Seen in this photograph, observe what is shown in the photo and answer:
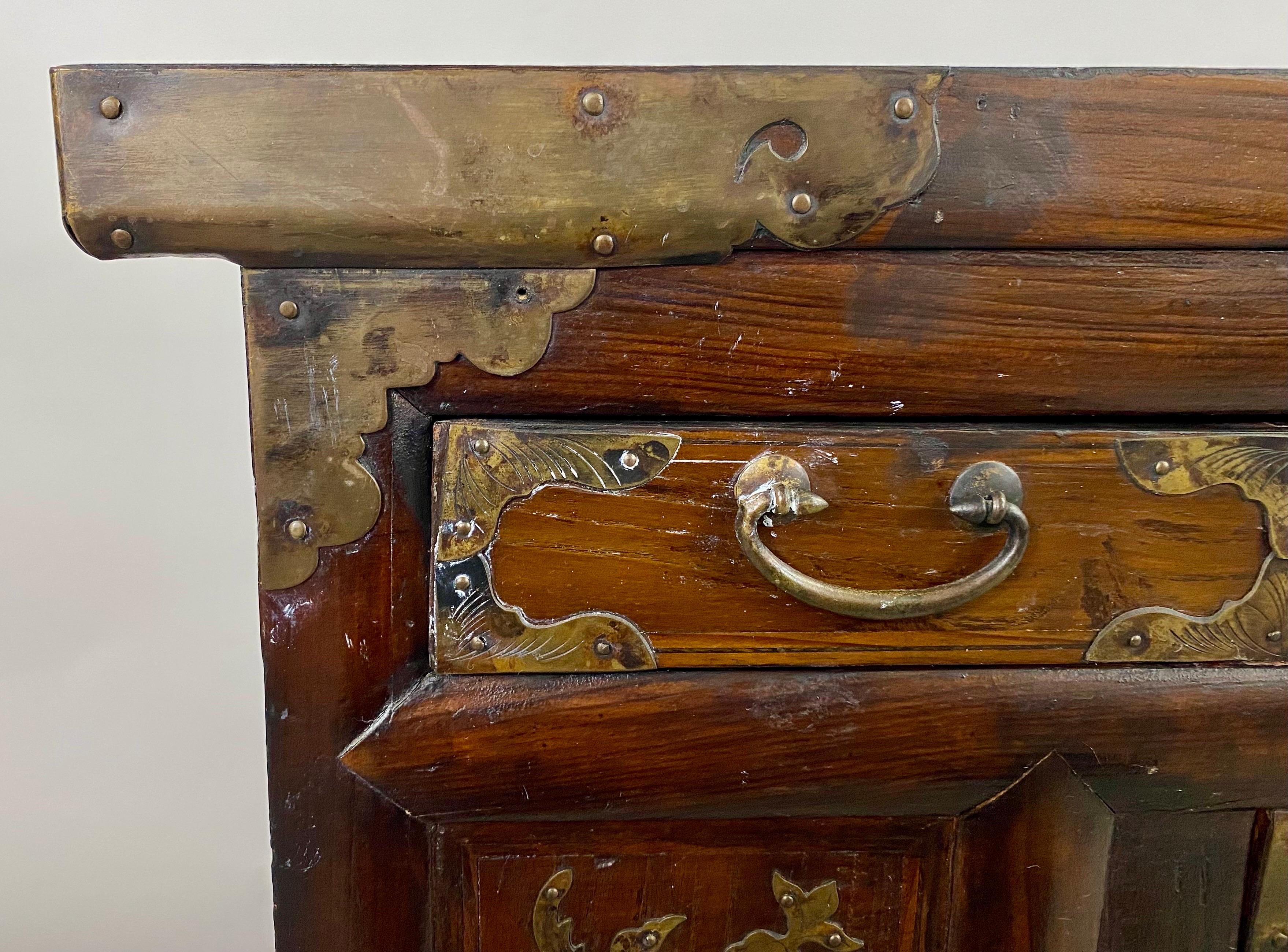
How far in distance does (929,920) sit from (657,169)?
1.47 feet

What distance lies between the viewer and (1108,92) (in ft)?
1.54

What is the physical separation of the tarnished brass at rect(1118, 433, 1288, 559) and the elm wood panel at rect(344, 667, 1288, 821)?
0.10 metres

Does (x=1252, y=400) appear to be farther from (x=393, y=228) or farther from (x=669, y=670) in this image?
(x=393, y=228)

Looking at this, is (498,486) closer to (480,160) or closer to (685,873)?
(480,160)

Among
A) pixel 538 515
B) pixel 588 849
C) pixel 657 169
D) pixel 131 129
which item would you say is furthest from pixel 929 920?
pixel 131 129

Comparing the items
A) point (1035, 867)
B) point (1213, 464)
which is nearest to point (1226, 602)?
point (1213, 464)

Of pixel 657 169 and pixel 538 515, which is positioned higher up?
pixel 657 169

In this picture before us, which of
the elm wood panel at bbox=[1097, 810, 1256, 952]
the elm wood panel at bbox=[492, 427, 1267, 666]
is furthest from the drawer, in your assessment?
the elm wood panel at bbox=[1097, 810, 1256, 952]

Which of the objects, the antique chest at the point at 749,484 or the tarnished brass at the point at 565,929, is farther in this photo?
the tarnished brass at the point at 565,929

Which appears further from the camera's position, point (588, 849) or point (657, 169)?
point (588, 849)

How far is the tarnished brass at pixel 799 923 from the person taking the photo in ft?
1.90

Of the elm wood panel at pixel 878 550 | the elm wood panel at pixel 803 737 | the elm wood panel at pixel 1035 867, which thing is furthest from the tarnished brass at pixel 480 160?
the elm wood panel at pixel 1035 867

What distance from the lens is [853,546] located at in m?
0.51

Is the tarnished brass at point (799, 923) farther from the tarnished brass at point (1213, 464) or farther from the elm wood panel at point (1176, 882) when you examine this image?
the tarnished brass at point (1213, 464)
